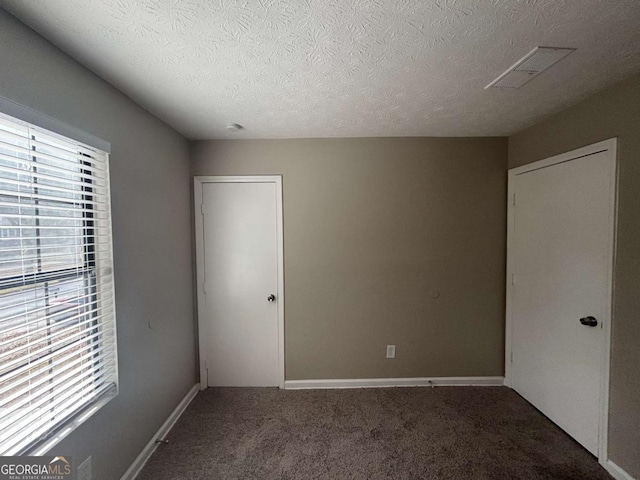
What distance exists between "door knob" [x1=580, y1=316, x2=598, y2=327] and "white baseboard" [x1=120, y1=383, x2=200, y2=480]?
3164 mm

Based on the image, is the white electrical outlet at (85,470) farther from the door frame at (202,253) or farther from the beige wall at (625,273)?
the beige wall at (625,273)

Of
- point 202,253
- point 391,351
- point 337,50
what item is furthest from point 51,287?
point 391,351

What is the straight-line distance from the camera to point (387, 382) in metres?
2.65

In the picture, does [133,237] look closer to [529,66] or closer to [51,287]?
[51,287]

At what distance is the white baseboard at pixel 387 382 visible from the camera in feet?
8.68

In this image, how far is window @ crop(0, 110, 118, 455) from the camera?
1.05 meters

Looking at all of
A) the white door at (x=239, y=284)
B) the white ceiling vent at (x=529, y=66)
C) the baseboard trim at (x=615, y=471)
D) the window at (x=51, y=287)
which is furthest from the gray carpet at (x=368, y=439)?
the white ceiling vent at (x=529, y=66)

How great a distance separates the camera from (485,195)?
8.50ft

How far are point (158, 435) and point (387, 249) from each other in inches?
94.9

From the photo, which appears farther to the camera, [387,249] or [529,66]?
[387,249]

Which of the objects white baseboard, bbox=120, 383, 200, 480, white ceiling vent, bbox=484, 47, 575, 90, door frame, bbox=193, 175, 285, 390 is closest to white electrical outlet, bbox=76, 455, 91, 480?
white baseboard, bbox=120, 383, 200, 480

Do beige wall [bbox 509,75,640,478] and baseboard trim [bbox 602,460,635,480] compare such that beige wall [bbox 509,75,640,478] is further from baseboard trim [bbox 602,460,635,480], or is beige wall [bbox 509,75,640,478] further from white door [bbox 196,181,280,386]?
white door [bbox 196,181,280,386]

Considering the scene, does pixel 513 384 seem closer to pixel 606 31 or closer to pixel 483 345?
pixel 483 345

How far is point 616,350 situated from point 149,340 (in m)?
3.10
